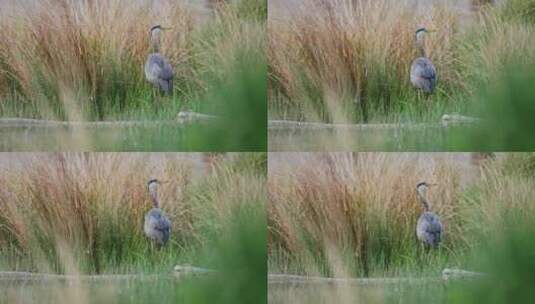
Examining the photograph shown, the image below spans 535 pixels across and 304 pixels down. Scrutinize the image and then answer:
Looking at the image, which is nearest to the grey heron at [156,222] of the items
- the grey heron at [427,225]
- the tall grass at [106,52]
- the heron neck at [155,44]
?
the tall grass at [106,52]

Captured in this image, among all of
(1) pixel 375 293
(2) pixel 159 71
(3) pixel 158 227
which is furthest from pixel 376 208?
(2) pixel 159 71

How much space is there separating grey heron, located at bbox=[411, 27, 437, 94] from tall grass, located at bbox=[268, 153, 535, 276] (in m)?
0.30

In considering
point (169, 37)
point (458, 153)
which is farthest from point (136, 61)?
point (458, 153)

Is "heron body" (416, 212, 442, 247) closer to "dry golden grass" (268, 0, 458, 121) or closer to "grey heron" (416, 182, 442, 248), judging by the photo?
"grey heron" (416, 182, 442, 248)

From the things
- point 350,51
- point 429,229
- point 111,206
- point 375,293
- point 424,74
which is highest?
point 350,51

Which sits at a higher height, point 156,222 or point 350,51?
point 350,51

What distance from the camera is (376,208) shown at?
12.6 ft

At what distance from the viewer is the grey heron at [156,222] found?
3785 mm

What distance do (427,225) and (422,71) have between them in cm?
64

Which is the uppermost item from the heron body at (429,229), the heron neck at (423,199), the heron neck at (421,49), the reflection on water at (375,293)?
the heron neck at (421,49)

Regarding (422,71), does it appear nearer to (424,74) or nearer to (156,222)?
(424,74)

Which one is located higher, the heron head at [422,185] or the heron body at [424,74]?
the heron body at [424,74]

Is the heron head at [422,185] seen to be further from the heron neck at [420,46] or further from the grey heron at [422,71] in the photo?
the heron neck at [420,46]

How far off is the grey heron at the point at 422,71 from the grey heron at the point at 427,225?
1.33 ft
